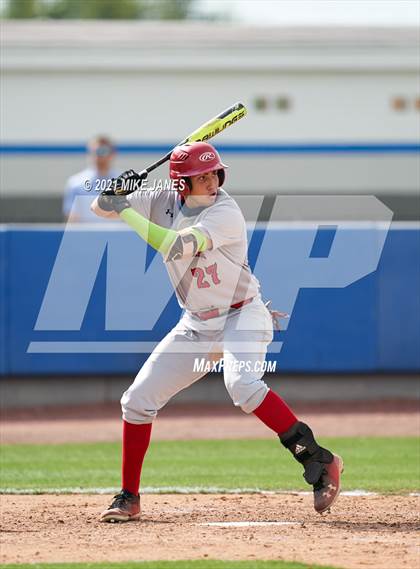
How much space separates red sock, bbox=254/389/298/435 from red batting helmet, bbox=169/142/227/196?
1.22m

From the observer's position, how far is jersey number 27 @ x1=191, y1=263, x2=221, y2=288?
6785mm

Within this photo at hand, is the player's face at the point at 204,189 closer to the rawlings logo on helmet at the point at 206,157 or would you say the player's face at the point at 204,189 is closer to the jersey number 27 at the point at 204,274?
the rawlings logo on helmet at the point at 206,157

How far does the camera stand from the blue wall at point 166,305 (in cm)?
1213

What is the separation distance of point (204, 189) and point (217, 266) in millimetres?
419

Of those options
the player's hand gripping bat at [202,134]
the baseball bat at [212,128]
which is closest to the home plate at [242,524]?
the player's hand gripping bat at [202,134]

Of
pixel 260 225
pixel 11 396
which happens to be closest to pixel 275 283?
pixel 260 225

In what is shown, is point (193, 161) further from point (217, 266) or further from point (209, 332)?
point (209, 332)

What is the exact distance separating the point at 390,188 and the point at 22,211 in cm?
483

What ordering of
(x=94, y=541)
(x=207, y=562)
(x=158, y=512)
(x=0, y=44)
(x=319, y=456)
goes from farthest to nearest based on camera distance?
(x=0, y=44) → (x=158, y=512) → (x=319, y=456) → (x=94, y=541) → (x=207, y=562)

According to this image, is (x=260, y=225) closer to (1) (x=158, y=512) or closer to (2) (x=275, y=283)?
(2) (x=275, y=283)

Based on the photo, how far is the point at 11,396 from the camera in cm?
1223

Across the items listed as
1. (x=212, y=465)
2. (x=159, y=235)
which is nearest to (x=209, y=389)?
(x=212, y=465)

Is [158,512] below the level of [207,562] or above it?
below

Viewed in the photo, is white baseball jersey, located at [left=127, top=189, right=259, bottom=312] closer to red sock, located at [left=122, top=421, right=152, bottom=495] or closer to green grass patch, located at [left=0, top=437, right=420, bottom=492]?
red sock, located at [left=122, top=421, right=152, bottom=495]
